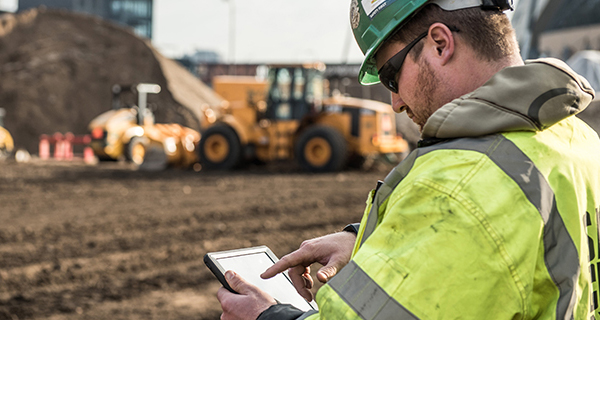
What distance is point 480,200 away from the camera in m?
1.15

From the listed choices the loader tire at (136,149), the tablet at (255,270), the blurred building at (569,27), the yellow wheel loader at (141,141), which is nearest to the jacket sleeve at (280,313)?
the tablet at (255,270)

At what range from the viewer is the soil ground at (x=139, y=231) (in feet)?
17.6

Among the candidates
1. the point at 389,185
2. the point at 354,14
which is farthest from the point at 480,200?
the point at 354,14

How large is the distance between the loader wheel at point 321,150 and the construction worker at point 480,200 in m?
13.6

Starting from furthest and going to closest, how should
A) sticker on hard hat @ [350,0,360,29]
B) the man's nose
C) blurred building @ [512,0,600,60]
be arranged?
blurred building @ [512,0,600,60]
the man's nose
sticker on hard hat @ [350,0,360,29]

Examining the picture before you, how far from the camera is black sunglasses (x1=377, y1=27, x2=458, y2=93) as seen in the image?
1.45m

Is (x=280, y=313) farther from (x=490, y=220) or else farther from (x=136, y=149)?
(x=136, y=149)

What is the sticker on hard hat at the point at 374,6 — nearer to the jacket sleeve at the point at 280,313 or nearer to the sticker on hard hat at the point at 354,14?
the sticker on hard hat at the point at 354,14

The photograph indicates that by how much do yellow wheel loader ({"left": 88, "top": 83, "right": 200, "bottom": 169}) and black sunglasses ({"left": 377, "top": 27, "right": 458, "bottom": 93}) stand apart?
15201 millimetres

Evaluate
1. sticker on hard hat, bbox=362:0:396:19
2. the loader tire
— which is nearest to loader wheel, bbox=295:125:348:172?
the loader tire

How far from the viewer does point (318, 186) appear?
40.9 feet

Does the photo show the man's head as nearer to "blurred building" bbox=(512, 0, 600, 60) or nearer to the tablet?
the tablet

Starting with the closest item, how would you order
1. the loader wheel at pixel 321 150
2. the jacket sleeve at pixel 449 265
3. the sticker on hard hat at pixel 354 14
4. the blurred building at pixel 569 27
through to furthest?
the jacket sleeve at pixel 449 265, the sticker on hard hat at pixel 354 14, the blurred building at pixel 569 27, the loader wheel at pixel 321 150
